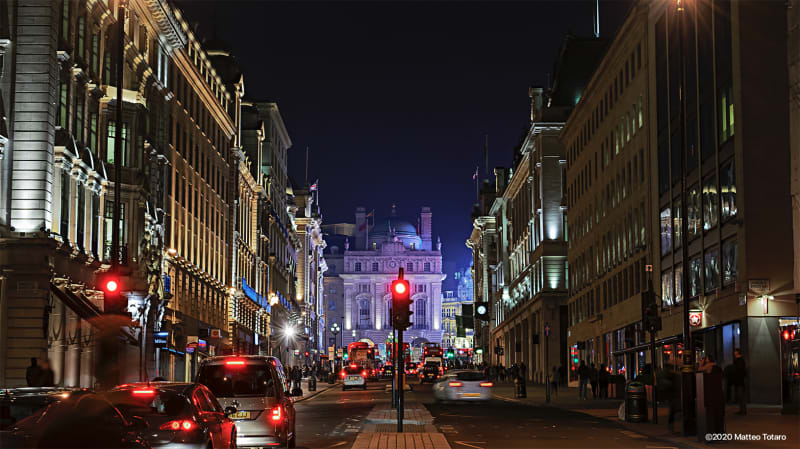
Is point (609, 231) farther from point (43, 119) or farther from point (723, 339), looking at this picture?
point (43, 119)

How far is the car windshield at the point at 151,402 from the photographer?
15453 mm

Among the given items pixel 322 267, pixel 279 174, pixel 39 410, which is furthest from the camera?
pixel 322 267

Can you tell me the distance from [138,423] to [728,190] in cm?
3094

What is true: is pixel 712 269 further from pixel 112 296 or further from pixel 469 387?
pixel 112 296

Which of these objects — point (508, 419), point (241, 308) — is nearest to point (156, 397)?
Result: point (508, 419)

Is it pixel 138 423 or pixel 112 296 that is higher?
pixel 112 296

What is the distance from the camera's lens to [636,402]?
104 feet

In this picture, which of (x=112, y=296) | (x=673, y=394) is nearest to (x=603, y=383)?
(x=673, y=394)

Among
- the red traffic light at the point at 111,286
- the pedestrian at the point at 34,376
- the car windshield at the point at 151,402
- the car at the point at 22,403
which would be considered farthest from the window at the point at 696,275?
the car at the point at 22,403

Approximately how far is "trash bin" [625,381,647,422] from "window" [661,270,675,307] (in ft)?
63.9

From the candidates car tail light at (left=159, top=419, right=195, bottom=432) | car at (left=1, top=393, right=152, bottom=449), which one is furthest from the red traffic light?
car at (left=1, top=393, right=152, bottom=449)

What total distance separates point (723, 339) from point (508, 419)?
11.9 m

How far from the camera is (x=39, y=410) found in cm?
1400

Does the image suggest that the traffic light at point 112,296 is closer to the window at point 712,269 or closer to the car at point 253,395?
the car at point 253,395
